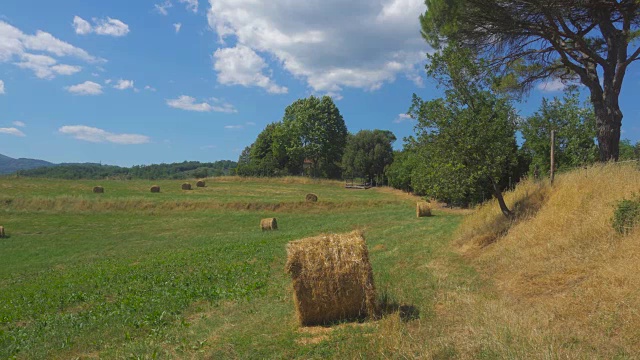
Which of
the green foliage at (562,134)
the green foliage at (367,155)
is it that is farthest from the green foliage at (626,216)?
the green foliage at (367,155)

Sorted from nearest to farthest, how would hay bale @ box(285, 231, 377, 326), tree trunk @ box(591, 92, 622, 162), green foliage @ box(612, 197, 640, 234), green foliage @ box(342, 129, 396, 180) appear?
hay bale @ box(285, 231, 377, 326)
green foliage @ box(612, 197, 640, 234)
tree trunk @ box(591, 92, 622, 162)
green foliage @ box(342, 129, 396, 180)

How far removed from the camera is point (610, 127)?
15.5 m

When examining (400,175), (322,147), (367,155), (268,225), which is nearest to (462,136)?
(268,225)

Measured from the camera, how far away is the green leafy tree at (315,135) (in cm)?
8094

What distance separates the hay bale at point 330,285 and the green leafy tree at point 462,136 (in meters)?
6.61

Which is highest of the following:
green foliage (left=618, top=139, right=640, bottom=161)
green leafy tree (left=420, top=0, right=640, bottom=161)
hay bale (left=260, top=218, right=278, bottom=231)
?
green leafy tree (left=420, top=0, right=640, bottom=161)

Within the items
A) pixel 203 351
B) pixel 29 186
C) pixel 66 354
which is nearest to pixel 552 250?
pixel 203 351

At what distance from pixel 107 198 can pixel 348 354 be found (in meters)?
45.9

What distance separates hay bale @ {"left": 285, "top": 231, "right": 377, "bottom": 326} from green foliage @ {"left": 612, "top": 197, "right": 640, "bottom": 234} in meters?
5.34

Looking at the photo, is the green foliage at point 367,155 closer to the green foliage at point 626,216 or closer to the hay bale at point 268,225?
the hay bale at point 268,225

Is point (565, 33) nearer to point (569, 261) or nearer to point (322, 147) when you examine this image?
point (569, 261)

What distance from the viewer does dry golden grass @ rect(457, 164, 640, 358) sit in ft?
18.2

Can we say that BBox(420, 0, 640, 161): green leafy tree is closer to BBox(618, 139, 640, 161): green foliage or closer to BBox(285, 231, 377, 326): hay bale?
BBox(618, 139, 640, 161): green foliage

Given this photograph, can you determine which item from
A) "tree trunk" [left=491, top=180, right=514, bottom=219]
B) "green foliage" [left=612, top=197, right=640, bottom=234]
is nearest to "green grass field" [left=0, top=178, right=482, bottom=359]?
"tree trunk" [left=491, top=180, right=514, bottom=219]
